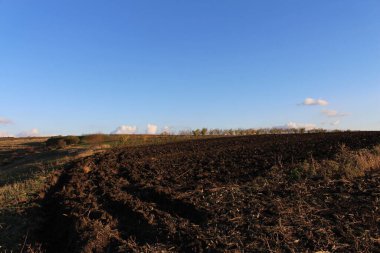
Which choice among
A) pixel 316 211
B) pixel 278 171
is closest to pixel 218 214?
pixel 316 211

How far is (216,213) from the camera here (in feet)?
22.5

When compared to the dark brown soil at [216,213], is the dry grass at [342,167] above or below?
above

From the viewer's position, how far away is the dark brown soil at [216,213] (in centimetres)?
561

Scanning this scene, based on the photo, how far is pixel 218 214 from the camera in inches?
268

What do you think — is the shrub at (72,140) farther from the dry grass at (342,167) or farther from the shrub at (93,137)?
the dry grass at (342,167)

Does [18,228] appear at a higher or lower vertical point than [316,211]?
lower

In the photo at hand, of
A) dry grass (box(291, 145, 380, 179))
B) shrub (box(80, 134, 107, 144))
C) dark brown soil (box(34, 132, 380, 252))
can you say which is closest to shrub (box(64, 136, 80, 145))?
shrub (box(80, 134, 107, 144))

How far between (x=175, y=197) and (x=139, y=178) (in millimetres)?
3450

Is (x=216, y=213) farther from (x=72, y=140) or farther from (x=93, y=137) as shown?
(x=93, y=137)

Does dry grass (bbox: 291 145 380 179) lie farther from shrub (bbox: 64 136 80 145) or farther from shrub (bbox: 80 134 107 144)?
shrub (bbox: 80 134 107 144)

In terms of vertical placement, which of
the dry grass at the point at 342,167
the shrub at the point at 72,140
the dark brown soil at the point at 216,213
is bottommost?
the dark brown soil at the point at 216,213

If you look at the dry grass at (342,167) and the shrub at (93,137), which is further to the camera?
the shrub at (93,137)

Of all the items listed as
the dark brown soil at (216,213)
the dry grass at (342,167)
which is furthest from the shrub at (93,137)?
the dry grass at (342,167)

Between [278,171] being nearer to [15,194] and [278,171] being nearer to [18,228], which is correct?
[18,228]
